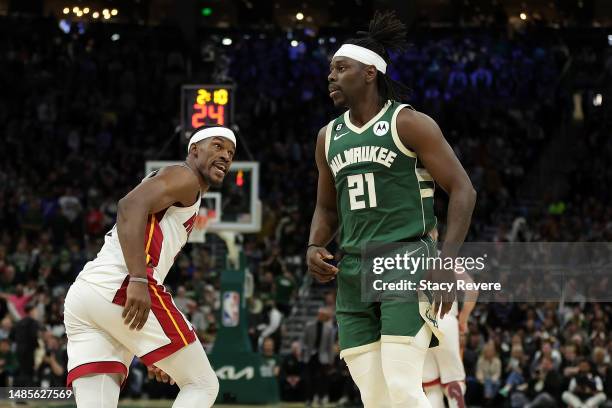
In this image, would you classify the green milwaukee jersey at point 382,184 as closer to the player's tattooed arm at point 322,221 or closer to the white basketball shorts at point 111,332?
the player's tattooed arm at point 322,221

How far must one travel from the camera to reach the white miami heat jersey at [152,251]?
5.81 m

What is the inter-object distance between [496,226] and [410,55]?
6733 mm

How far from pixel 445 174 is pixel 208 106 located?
9.25 meters

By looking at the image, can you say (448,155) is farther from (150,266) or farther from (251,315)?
(251,315)

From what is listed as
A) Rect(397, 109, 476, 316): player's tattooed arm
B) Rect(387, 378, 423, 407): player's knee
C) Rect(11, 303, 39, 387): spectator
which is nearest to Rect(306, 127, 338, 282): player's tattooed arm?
Rect(397, 109, 476, 316): player's tattooed arm

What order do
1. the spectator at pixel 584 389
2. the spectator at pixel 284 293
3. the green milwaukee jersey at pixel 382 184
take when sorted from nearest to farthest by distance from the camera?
the green milwaukee jersey at pixel 382 184 → the spectator at pixel 584 389 → the spectator at pixel 284 293

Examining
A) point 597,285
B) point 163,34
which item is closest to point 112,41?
point 163,34

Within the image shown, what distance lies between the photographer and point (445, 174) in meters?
5.54

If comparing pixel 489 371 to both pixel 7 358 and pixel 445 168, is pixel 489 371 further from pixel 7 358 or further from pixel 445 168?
pixel 445 168

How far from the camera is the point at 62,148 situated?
26.0 meters

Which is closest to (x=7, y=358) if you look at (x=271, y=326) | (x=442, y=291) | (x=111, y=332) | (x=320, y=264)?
(x=271, y=326)

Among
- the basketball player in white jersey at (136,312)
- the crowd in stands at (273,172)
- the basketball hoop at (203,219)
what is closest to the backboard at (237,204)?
the basketball hoop at (203,219)

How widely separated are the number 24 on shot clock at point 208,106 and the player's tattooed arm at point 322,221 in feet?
27.7
